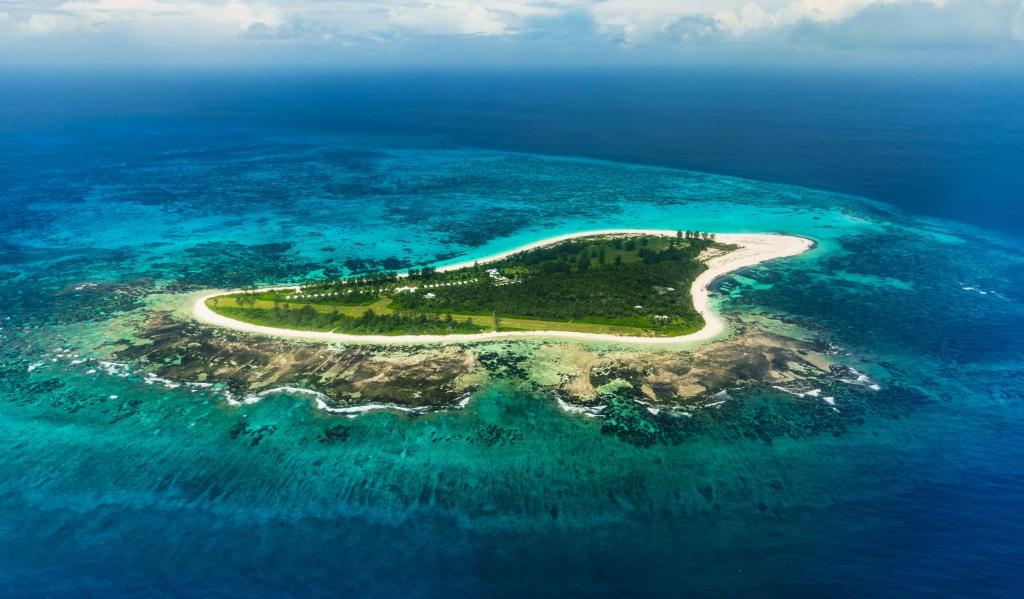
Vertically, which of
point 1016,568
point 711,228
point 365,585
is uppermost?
point 711,228

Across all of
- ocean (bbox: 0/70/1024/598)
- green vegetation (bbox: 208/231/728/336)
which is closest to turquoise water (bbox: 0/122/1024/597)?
ocean (bbox: 0/70/1024/598)

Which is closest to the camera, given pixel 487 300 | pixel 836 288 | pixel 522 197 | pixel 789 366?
pixel 789 366

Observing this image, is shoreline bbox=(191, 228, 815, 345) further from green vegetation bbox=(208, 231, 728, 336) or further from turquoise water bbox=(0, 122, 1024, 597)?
turquoise water bbox=(0, 122, 1024, 597)

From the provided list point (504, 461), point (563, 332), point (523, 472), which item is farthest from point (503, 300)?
point (523, 472)

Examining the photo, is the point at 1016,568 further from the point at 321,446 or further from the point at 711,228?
the point at 711,228

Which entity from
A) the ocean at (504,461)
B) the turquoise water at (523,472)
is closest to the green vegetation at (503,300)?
the ocean at (504,461)

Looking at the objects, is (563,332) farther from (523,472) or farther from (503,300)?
(523,472)

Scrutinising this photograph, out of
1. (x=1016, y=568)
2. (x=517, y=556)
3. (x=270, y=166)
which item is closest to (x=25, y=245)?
(x=270, y=166)
